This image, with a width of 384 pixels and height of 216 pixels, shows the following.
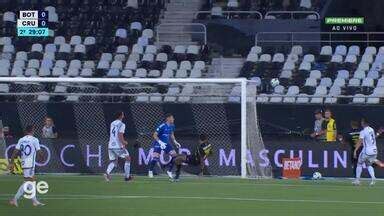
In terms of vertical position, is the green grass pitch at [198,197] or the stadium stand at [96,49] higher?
the stadium stand at [96,49]

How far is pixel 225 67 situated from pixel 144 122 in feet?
23.5

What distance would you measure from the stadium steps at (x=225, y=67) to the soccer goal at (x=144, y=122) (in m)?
4.22

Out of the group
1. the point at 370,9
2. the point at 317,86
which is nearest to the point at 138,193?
the point at 317,86

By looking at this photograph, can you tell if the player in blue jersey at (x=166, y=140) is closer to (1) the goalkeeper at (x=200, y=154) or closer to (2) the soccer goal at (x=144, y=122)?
(1) the goalkeeper at (x=200, y=154)

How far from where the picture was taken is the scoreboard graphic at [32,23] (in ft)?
114

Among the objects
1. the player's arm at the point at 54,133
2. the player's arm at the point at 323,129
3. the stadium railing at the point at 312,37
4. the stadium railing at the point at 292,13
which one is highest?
the stadium railing at the point at 292,13

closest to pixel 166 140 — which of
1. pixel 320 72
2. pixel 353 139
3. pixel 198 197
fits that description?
pixel 353 139

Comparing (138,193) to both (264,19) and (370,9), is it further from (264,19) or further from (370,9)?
(370,9)

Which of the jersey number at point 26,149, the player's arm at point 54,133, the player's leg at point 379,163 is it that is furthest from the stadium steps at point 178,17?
the jersey number at point 26,149

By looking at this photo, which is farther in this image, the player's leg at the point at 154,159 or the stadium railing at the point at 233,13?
the stadium railing at the point at 233,13

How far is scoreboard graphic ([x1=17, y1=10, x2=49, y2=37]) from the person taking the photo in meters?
34.8

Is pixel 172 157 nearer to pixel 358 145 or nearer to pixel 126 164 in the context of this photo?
pixel 126 164

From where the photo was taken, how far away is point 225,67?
36.8m

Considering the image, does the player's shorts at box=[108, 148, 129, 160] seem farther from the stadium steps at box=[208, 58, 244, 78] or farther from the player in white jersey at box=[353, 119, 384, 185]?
the stadium steps at box=[208, 58, 244, 78]
